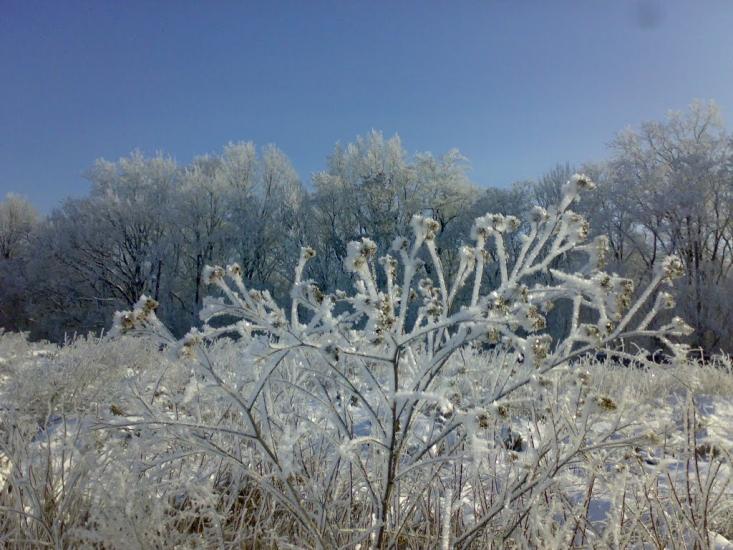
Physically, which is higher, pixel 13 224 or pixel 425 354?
pixel 13 224

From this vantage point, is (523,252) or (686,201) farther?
(686,201)

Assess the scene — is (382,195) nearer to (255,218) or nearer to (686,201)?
(255,218)

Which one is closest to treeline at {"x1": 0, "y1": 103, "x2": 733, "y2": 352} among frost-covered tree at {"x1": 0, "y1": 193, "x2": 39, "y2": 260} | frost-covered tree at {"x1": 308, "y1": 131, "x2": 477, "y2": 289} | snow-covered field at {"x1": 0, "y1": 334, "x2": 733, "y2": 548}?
frost-covered tree at {"x1": 308, "y1": 131, "x2": 477, "y2": 289}

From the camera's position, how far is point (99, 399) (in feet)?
13.1

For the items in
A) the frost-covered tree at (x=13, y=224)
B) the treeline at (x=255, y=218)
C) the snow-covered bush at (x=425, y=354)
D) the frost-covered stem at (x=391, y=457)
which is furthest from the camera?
the frost-covered tree at (x=13, y=224)

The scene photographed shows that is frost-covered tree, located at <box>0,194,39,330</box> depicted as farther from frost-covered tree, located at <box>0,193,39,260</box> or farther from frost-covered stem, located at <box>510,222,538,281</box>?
frost-covered stem, located at <box>510,222,538,281</box>

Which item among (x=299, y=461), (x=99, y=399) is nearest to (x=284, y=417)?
(x=299, y=461)

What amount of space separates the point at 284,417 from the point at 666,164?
19401mm

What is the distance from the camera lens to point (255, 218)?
2050cm

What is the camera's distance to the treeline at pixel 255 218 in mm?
A: 17781

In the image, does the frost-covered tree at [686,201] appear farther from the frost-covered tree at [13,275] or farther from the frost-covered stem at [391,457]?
the frost-covered tree at [13,275]

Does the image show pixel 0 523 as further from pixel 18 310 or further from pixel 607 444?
pixel 18 310

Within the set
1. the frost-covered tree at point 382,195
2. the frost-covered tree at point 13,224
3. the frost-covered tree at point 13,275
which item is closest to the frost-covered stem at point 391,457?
the frost-covered tree at point 382,195

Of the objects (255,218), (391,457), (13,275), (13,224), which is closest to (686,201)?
(255,218)
